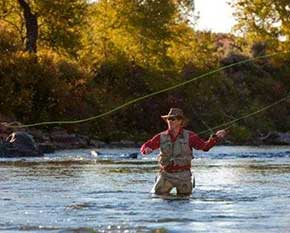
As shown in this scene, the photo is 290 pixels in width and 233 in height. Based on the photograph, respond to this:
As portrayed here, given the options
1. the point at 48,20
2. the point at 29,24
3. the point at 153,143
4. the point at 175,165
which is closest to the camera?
the point at 153,143

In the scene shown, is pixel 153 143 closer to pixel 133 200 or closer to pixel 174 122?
pixel 174 122

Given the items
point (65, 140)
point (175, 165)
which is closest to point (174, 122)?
point (175, 165)

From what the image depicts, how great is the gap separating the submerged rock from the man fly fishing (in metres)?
Result: 18.4

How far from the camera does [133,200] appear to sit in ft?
66.3

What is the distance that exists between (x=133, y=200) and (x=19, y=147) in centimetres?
1953

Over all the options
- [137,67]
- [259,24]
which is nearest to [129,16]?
[137,67]

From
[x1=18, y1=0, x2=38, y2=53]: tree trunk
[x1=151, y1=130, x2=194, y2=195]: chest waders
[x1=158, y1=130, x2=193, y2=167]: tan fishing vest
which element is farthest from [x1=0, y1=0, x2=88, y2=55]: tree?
[x1=158, y1=130, x2=193, y2=167]: tan fishing vest

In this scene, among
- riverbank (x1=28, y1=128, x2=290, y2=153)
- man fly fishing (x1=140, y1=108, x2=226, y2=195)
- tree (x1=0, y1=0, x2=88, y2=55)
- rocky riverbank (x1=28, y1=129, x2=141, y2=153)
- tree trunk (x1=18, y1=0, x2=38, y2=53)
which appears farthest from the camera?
tree (x1=0, y1=0, x2=88, y2=55)

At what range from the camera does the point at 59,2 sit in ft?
194

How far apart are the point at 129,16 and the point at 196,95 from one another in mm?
6626

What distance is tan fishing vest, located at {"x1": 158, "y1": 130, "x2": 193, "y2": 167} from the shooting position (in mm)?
20453

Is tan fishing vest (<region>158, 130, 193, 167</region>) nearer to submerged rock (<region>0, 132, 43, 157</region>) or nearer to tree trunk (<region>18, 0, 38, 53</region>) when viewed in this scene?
submerged rock (<region>0, 132, 43, 157</region>)

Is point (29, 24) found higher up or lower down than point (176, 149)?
higher up

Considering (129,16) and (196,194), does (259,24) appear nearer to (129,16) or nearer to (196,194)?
(129,16)
